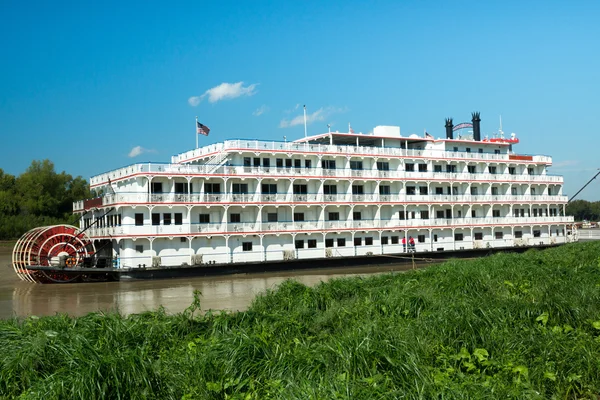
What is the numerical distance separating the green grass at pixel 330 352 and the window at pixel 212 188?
68.6 feet

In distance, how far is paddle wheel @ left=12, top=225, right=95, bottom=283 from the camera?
30.4m

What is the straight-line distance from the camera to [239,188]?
3500 cm

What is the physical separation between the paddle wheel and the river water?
66cm

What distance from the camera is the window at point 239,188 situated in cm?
3494

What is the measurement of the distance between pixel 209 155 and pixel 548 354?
2790 centimetres

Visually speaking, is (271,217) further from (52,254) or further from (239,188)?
(52,254)

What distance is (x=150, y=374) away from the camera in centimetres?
867

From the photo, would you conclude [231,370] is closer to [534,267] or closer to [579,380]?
[579,380]

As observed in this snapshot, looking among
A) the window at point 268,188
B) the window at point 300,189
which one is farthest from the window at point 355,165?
the window at point 268,188

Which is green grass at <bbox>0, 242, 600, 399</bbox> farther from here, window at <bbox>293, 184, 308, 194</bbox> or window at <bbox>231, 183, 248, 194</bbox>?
window at <bbox>293, 184, 308, 194</bbox>

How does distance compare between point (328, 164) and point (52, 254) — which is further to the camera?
point (328, 164)

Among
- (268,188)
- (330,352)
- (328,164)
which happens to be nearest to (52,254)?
(268,188)

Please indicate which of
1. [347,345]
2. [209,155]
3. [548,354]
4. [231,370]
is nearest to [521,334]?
[548,354]

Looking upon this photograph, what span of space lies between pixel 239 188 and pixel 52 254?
11.0 metres
